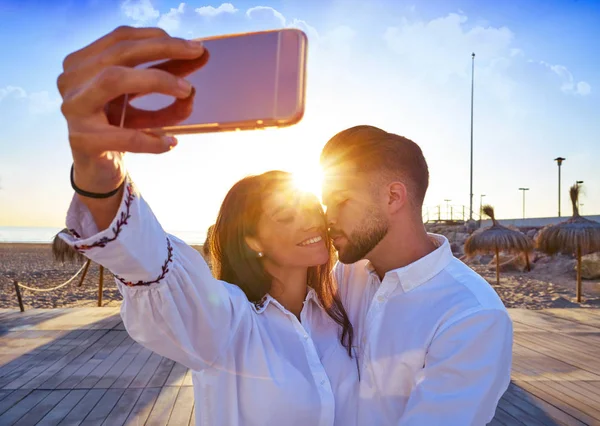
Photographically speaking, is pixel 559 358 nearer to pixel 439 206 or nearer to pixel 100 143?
pixel 100 143

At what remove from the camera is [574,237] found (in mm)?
10852

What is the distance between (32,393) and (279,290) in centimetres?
295

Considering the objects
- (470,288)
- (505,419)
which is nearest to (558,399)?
(505,419)

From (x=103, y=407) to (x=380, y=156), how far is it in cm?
297

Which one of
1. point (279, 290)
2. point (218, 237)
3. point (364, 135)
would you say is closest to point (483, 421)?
point (279, 290)

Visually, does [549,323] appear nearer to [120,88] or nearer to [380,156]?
[380,156]

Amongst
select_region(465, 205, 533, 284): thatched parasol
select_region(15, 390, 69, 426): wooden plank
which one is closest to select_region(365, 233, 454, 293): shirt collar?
select_region(15, 390, 69, 426): wooden plank

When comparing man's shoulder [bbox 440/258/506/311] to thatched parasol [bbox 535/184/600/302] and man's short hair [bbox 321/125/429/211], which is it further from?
thatched parasol [bbox 535/184/600/302]

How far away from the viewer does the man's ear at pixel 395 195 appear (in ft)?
6.73

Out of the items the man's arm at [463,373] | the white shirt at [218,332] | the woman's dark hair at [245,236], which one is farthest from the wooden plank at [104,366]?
the man's arm at [463,373]

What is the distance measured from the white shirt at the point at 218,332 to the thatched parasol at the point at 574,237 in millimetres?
10618

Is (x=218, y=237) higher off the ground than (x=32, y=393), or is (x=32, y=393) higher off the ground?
(x=218, y=237)

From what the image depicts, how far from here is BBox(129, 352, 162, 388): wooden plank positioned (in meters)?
4.05

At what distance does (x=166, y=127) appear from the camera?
742 millimetres
